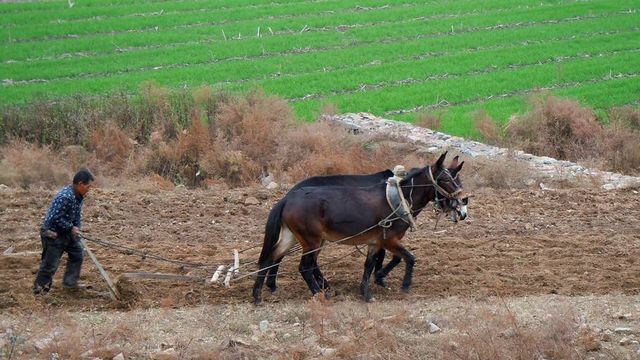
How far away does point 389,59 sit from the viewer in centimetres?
3111

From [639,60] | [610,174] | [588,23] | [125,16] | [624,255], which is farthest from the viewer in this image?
[125,16]

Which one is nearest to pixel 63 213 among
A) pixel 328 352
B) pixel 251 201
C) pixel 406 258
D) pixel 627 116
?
pixel 328 352

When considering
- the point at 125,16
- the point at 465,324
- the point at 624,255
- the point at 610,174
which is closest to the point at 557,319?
the point at 465,324

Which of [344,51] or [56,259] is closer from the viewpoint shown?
[56,259]

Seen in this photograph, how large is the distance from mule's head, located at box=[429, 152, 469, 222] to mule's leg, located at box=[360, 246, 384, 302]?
1.03 metres

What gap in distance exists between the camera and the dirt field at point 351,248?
11.6 meters

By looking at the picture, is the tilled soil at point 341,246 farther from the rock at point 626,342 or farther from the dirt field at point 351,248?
the rock at point 626,342

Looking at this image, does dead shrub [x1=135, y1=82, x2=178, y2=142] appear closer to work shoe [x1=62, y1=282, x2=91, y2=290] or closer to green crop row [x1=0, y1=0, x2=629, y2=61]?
work shoe [x1=62, y1=282, x2=91, y2=290]

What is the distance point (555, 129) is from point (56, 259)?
45.3ft

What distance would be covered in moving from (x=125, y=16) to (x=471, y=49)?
566 inches

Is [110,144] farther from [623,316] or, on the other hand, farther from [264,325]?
[623,316]

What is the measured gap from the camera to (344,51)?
32062 mm

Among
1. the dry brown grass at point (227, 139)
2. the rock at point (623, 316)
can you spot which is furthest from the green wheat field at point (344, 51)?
the rock at point (623, 316)

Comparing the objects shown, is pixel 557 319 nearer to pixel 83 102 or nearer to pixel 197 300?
pixel 197 300
